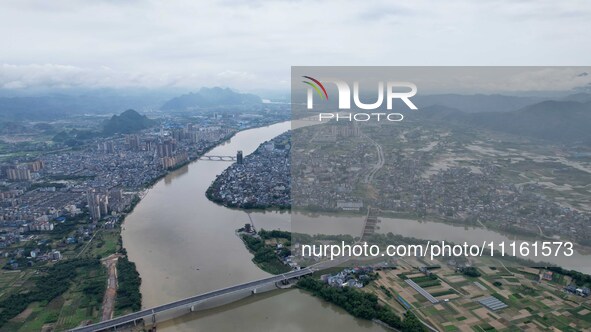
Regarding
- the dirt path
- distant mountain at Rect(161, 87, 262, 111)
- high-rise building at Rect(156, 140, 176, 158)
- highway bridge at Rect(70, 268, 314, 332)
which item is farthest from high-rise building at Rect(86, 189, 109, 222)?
distant mountain at Rect(161, 87, 262, 111)

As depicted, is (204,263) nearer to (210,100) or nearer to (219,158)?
(219,158)

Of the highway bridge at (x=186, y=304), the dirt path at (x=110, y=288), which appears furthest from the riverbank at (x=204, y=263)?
the dirt path at (x=110, y=288)

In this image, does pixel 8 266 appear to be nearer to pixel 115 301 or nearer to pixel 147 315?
pixel 115 301

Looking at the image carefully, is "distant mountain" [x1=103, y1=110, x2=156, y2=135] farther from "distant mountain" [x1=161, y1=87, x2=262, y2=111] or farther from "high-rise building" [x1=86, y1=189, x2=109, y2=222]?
"high-rise building" [x1=86, y1=189, x2=109, y2=222]

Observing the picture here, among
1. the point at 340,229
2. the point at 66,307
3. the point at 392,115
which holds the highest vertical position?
the point at 392,115

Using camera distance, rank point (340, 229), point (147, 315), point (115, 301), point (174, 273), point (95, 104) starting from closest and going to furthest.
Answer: point (147, 315), point (115, 301), point (174, 273), point (340, 229), point (95, 104)

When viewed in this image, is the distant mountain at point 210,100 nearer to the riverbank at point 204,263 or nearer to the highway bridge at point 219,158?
the highway bridge at point 219,158

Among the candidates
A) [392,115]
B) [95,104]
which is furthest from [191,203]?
[95,104]
